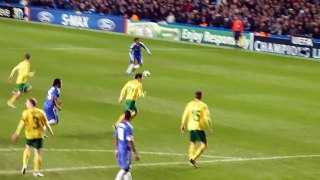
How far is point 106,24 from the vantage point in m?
61.8

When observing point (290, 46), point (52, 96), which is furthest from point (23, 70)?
point (290, 46)

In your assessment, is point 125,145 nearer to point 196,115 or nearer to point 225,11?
point 196,115

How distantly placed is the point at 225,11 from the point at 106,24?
35.7 ft

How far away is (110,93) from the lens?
107ft

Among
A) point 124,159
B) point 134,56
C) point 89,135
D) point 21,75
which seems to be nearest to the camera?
point 124,159

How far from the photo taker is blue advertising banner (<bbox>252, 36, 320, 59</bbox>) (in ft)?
157

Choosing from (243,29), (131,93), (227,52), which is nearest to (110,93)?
(131,93)

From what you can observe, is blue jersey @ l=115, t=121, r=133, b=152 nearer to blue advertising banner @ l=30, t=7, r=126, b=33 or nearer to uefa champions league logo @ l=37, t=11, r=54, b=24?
blue advertising banner @ l=30, t=7, r=126, b=33

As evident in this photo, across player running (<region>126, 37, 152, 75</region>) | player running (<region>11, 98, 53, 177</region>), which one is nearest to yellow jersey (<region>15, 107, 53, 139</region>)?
player running (<region>11, 98, 53, 177</region>)

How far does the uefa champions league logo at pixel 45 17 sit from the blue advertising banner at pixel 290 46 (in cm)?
2232

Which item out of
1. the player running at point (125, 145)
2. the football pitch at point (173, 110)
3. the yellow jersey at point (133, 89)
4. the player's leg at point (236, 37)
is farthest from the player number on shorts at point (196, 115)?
the player's leg at point (236, 37)

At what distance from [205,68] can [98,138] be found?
18837mm

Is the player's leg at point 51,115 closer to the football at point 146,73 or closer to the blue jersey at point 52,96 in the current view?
the blue jersey at point 52,96

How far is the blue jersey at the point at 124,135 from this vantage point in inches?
676
